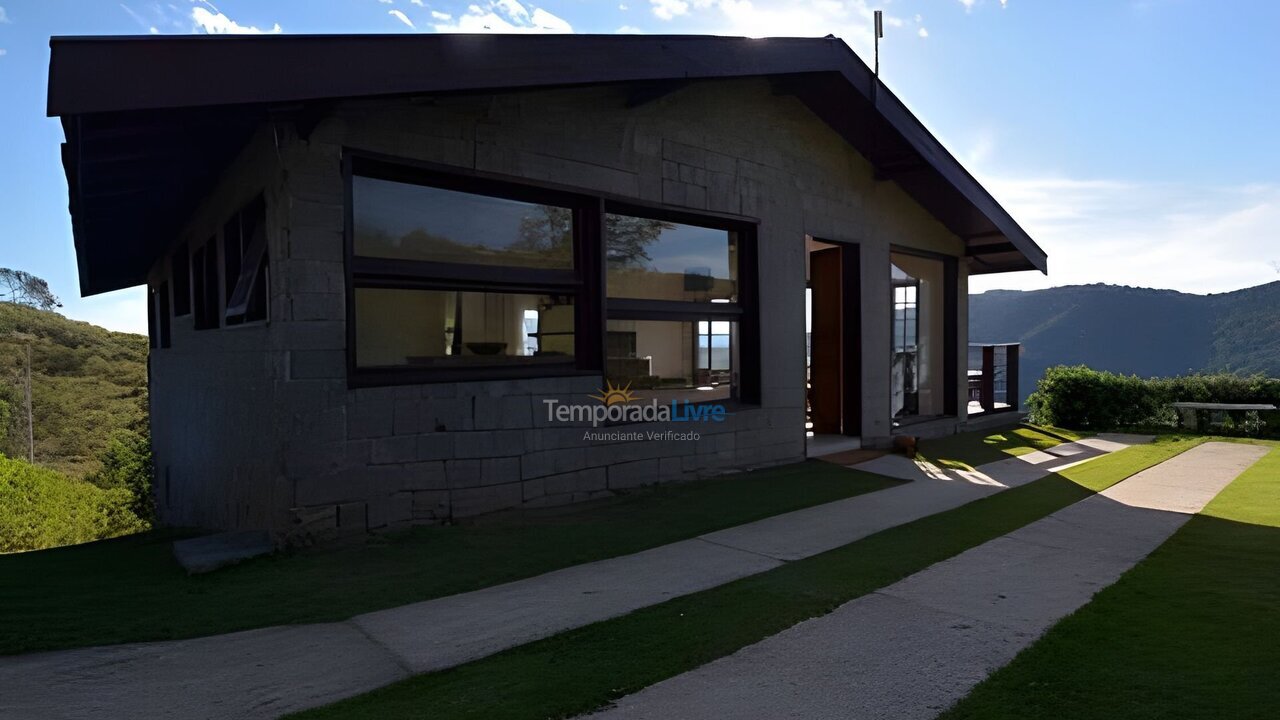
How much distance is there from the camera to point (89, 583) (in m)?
4.43

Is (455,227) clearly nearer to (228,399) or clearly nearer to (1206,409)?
(228,399)

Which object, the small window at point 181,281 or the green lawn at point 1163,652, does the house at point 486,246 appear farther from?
the green lawn at point 1163,652

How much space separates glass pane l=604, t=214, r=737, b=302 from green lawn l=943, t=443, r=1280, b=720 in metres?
4.69

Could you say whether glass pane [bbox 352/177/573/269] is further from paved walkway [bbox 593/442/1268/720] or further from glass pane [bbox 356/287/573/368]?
paved walkway [bbox 593/442/1268/720]

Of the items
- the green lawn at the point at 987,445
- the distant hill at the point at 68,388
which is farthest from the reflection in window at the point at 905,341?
the distant hill at the point at 68,388

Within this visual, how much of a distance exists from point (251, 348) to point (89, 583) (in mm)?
2028

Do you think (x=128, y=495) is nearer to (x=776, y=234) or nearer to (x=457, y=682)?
(x=776, y=234)

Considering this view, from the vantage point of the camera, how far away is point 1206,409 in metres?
12.7

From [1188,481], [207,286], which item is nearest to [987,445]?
[1188,481]

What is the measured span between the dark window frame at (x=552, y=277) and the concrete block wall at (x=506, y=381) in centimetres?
9

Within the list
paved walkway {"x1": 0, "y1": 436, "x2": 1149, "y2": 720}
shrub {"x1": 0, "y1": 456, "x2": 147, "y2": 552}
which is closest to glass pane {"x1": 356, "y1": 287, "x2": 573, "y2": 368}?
paved walkway {"x1": 0, "y1": 436, "x2": 1149, "y2": 720}

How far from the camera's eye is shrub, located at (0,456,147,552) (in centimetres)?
1733

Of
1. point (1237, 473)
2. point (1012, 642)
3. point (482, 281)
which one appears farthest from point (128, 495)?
point (1237, 473)

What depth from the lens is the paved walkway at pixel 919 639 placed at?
263 centimetres
